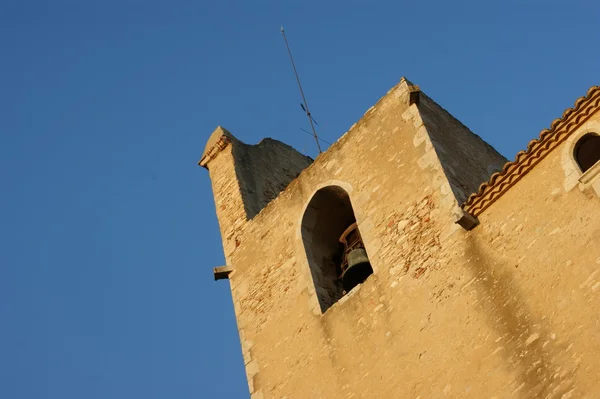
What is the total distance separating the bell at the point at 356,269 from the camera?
31.9ft

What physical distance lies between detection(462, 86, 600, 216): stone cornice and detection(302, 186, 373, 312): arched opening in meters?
1.76

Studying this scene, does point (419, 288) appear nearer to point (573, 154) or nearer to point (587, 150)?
point (573, 154)

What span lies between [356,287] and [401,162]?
4.38ft

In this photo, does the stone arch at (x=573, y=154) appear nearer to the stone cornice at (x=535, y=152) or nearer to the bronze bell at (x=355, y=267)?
the stone cornice at (x=535, y=152)

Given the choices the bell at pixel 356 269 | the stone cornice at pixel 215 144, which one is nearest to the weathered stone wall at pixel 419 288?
the bell at pixel 356 269

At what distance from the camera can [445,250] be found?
339 inches

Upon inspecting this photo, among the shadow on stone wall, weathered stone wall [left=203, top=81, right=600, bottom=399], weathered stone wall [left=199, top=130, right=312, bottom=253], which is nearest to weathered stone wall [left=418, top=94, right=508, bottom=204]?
weathered stone wall [left=203, top=81, right=600, bottom=399]

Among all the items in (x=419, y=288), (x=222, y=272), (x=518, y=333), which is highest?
(x=222, y=272)

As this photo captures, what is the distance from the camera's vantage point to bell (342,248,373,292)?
31.9ft

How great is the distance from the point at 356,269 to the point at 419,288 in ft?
4.09

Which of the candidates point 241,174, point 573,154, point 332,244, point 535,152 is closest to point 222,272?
point 332,244

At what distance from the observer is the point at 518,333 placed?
755 cm

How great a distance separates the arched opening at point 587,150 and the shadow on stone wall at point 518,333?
3.65 feet

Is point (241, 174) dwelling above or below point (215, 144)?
below
